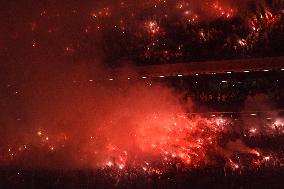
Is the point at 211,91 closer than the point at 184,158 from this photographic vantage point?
No

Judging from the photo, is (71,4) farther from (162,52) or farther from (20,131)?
(20,131)

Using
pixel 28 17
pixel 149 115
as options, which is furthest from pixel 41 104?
pixel 149 115

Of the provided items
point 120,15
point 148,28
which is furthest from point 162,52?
point 120,15

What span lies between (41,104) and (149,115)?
1565 mm

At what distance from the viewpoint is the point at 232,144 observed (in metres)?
4.97

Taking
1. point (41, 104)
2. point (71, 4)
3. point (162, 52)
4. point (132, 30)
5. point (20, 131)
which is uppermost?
point (71, 4)

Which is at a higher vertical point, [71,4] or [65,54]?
[71,4]

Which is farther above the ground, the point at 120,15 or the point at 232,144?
the point at 120,15

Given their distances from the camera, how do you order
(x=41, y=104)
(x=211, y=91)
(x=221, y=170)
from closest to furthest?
(x=221, y=170)
(x=211, y=91)
(x=41, y=104)

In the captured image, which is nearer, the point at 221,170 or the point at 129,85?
the point at 221,170

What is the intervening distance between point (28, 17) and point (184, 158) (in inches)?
110

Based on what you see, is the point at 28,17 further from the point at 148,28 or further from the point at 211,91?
the point at 211,91

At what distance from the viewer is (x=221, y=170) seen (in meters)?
4.70

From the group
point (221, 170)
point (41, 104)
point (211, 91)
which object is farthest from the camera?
point (41, 104)
